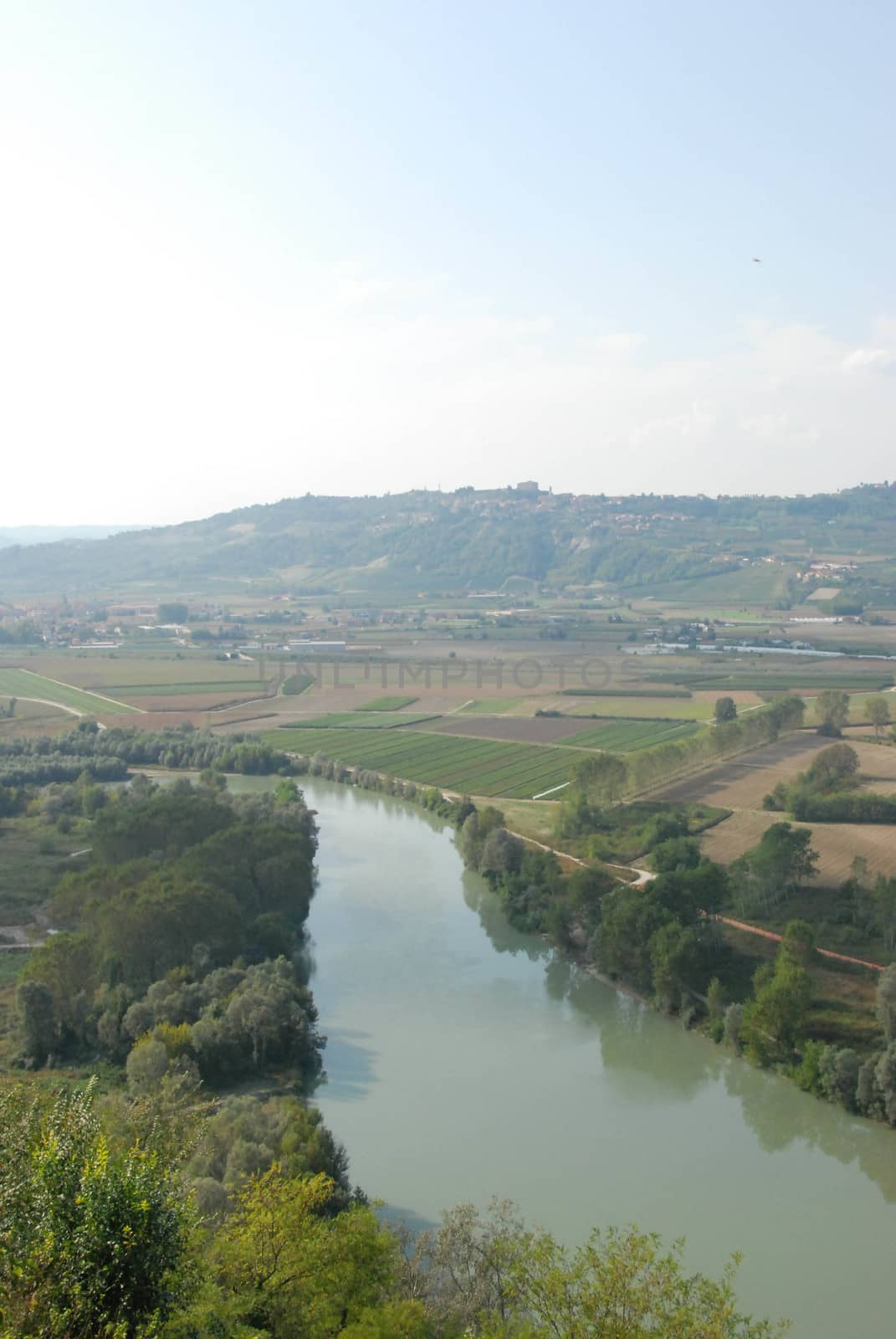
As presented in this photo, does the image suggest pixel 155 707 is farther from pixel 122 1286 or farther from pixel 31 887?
pixel 122 1286

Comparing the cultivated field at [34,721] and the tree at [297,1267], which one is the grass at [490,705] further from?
the tree at [297,1267]

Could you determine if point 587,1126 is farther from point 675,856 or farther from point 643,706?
point 643,706

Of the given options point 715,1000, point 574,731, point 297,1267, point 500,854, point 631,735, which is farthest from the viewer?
point 574,731

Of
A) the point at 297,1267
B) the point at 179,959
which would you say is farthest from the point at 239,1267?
the point at 179,959

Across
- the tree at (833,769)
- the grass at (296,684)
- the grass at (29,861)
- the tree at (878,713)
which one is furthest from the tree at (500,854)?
the grass at (296,684)

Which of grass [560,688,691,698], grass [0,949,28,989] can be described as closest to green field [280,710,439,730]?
grass [560,688,691,698]
